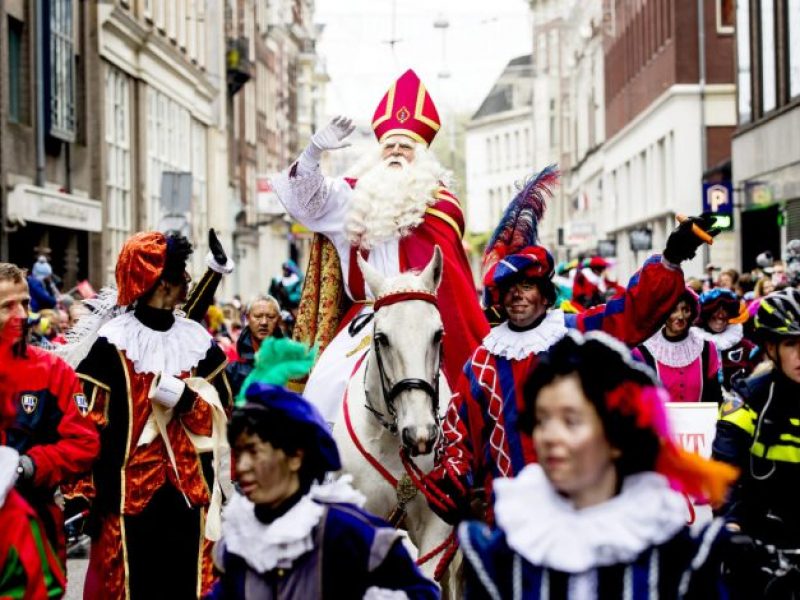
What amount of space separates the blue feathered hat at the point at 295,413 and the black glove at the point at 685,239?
263 centimetres

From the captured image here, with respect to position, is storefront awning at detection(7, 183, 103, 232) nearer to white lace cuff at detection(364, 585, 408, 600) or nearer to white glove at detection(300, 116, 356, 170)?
white glove at detection(300, 116, 356, 170)

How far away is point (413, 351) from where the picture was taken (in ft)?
22.8

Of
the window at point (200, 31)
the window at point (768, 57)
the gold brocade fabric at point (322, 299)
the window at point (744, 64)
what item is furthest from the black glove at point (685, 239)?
the window at point (200, 31)

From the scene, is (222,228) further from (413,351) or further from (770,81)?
(413,351)

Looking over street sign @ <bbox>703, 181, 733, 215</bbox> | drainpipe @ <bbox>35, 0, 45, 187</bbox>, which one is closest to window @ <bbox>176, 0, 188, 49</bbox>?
drainpipe @ <bbox>35, 0, 45, 187</bbox>

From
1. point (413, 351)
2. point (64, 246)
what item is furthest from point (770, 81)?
point (413, 351)

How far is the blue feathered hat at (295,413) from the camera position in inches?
181

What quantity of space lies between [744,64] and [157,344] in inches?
1128

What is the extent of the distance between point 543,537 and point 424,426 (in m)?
2.94

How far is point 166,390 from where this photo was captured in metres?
7.54

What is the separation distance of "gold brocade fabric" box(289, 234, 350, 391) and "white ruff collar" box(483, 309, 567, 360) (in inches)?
76.4

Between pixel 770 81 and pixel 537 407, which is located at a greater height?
pixel 770 81

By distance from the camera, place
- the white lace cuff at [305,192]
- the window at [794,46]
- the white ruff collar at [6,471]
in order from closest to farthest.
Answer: the white ruff collar at [6,471]
the white lace cuff at [305,192]
the window at [794,46]

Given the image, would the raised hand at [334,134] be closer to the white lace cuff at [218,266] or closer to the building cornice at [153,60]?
the white lace cuff at [218,266]
